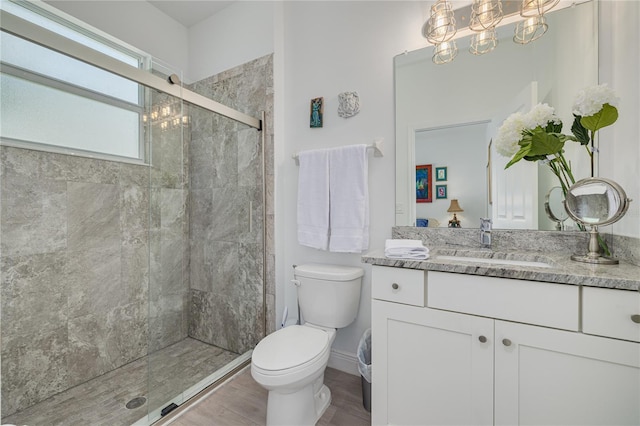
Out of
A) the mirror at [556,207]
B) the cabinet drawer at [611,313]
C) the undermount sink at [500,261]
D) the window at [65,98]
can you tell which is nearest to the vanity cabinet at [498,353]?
the cabinet drawer at [611,313]

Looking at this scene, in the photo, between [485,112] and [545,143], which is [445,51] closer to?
[485,112]

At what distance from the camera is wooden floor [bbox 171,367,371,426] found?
141 cm

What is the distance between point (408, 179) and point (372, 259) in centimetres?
65

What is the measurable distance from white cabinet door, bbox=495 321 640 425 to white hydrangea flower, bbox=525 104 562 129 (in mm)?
825

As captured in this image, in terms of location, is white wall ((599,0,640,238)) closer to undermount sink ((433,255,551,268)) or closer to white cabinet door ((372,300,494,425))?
undermount sink ((433,255,551,268))

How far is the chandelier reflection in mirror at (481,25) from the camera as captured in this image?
1292 millimetres

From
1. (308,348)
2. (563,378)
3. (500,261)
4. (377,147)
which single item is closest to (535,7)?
(377,147)

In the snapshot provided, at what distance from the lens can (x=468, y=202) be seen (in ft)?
4.92

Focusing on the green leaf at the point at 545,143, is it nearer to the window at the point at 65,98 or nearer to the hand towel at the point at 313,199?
the hand towel at the point at 313,199

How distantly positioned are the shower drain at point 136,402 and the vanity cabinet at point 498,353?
4.37ft

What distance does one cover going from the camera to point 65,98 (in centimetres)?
165

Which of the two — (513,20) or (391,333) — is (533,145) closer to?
(513,20)

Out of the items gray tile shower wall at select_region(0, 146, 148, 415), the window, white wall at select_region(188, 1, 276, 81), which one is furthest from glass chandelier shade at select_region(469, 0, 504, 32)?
gray tile shower wall at select_region(0, 146, 148, 415)

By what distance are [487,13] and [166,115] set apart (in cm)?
185
